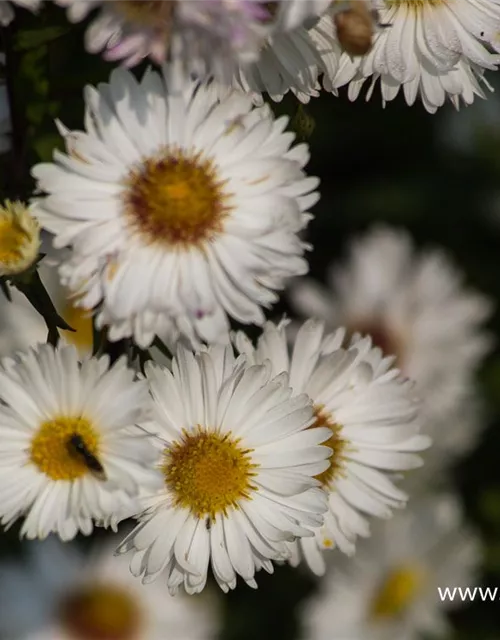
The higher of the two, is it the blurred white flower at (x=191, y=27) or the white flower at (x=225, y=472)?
the blurred white flower at (x=191, y=27)

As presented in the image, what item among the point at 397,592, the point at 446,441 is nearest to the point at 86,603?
the point at 397,592

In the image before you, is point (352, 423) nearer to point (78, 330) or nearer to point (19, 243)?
point (19, 243)

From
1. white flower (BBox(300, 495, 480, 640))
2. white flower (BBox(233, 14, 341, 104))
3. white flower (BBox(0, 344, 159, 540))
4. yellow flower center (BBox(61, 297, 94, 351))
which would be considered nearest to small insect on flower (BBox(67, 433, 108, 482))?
white flower (BBox(0, 344, 159, 540))

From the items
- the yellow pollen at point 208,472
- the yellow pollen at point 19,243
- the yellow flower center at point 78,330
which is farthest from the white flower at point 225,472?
the yellow flower center at point 78,330

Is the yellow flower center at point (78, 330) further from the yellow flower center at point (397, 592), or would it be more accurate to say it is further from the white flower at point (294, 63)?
the yellow flower center at point (397, 592)

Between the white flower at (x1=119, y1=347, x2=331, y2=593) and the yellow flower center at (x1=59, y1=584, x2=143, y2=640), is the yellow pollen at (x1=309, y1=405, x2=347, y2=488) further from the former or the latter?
the yellow flower center at (x1=59, y1=584, x2=143, y2=640)

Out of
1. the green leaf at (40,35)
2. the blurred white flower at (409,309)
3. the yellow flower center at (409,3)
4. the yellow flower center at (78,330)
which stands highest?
the yellow flower center at (409,3)
